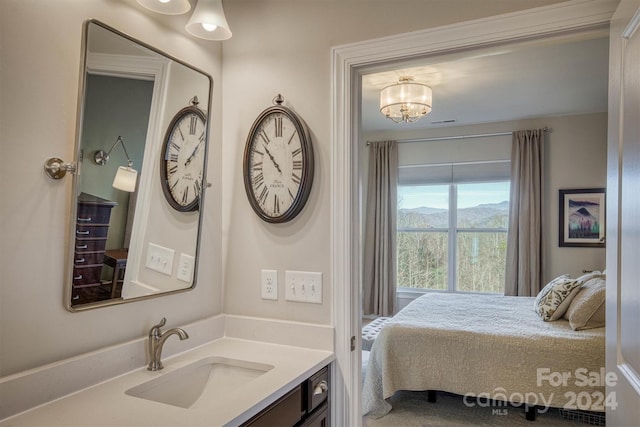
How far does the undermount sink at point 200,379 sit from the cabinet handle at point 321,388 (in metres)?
0.19

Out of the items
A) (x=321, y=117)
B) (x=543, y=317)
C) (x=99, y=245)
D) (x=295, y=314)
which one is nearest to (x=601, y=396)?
(x=543, y=317)

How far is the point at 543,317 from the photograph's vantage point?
326 centimetres

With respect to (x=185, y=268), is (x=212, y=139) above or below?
above

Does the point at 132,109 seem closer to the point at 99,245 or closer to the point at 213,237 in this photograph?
the point at 99,245

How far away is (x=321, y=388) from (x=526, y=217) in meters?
4.18

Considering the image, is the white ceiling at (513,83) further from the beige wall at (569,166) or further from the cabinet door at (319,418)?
the cabinet door at (319,418)

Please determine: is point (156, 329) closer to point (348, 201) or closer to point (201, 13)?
point (348, 201)

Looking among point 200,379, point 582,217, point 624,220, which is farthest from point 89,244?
point 582,217

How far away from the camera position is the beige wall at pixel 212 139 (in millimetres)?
1178

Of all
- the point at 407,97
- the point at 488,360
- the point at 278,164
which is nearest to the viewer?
the point at 278,164

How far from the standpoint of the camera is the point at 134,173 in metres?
1.50

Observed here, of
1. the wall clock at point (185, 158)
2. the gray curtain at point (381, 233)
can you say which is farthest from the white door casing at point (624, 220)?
the gray curtain at point (381, 233)

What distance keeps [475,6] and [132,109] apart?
1.25 m

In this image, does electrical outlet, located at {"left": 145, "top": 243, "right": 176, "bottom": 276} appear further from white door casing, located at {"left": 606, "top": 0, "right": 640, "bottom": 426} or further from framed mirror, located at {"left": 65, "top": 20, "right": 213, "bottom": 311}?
white door casing, located at {"left": 606, "top": 0, "right": 640, "bottom": 426}
